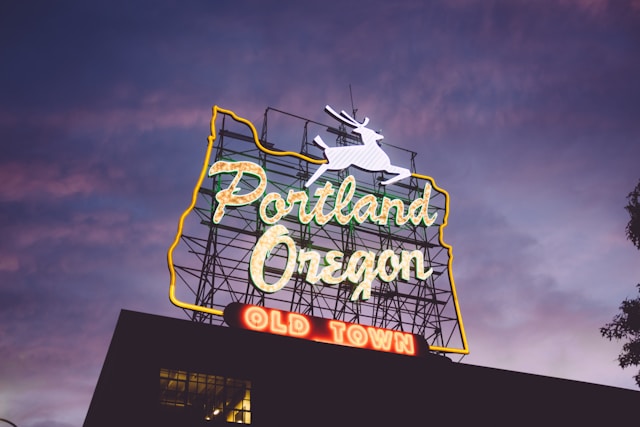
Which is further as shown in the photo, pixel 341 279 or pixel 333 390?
pixel 341 279

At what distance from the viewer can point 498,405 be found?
22281 mm

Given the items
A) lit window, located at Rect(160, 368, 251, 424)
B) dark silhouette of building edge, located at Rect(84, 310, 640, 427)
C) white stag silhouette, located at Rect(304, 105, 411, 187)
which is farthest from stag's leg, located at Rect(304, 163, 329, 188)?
lit window, located at Rect(160, 368, 251, 424)

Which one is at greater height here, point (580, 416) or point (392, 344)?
point (392, 344)

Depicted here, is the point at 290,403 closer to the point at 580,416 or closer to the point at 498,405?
the point at 498,405

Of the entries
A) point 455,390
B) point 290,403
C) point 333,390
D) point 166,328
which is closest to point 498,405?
point 455,390

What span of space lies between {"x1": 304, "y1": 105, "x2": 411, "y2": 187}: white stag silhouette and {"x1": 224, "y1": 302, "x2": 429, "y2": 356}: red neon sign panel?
839 centimetres

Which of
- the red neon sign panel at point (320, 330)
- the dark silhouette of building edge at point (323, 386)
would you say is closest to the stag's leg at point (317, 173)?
the red neon sign panel at point (320, 330)

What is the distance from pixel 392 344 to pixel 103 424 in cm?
1028

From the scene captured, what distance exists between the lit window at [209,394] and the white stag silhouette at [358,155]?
11.1 metres

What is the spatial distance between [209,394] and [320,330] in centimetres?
442

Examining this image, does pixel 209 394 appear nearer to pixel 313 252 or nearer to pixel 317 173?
pixel 313 252

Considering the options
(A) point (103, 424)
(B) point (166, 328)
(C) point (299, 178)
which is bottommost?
(A) point (103, 424)

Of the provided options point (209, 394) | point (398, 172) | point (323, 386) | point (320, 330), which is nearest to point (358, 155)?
point (398, 172)

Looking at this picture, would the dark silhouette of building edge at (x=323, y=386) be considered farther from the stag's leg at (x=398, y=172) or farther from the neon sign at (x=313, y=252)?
the stag's leg at (x=398, y=172)
